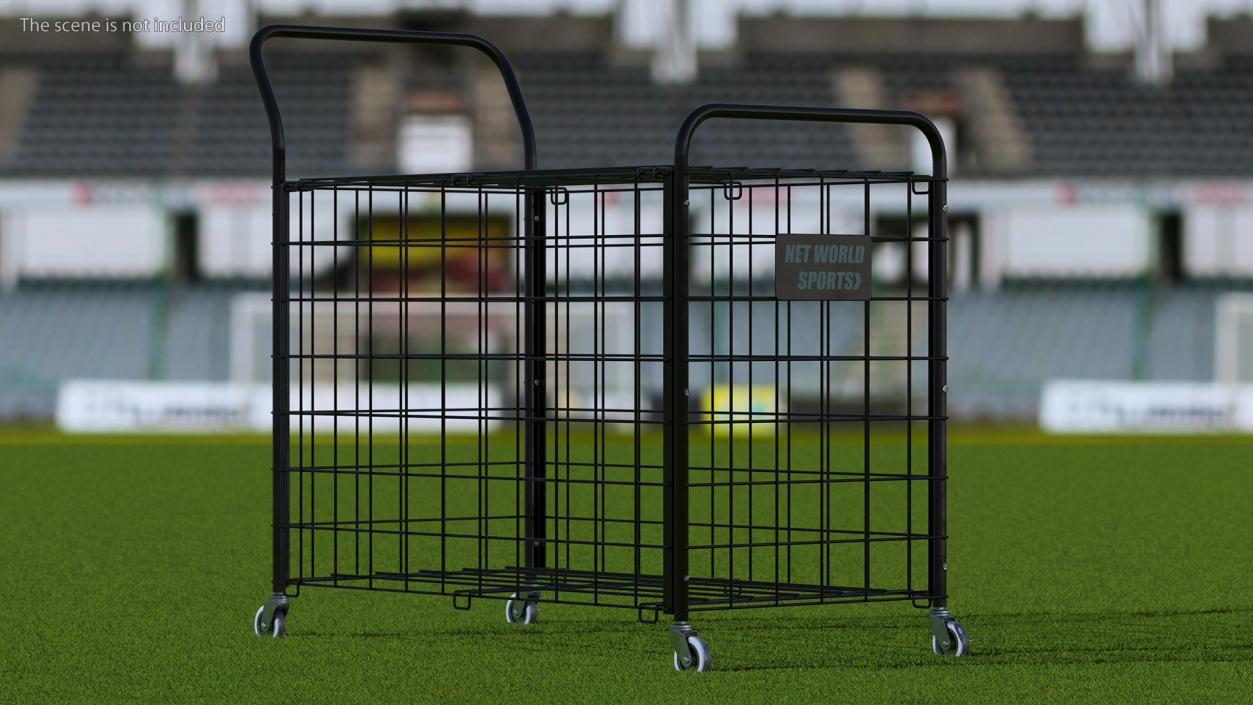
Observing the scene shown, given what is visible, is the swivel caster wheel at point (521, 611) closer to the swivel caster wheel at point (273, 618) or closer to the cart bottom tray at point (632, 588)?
the cart bottom tray at point (632, 588)

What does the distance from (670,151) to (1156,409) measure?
8203 mm

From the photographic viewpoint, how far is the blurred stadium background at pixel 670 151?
27.6 metres

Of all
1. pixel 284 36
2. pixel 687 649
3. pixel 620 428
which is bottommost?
pixel 620 428

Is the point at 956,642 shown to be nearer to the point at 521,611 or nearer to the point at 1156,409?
the point at 521,611

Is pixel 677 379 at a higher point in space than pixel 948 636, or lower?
higher

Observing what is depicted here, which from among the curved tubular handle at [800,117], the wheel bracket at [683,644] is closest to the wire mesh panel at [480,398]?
the curved tubular handle at [800,117]

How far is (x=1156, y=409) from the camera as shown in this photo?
2423cm

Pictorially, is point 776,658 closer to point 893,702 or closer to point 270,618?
point 893,702

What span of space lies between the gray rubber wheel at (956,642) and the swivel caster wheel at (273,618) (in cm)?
202

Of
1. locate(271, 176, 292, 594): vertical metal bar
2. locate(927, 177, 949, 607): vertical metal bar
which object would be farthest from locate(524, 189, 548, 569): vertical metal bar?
locate(927, 177, 949, 607): vertical metal bar

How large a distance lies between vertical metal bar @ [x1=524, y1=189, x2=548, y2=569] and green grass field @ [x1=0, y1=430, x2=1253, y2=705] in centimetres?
34

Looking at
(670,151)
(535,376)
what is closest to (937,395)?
(535,376)

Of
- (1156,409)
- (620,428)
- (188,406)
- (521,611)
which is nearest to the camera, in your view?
(521,611)

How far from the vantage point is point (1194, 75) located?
1272 inches
